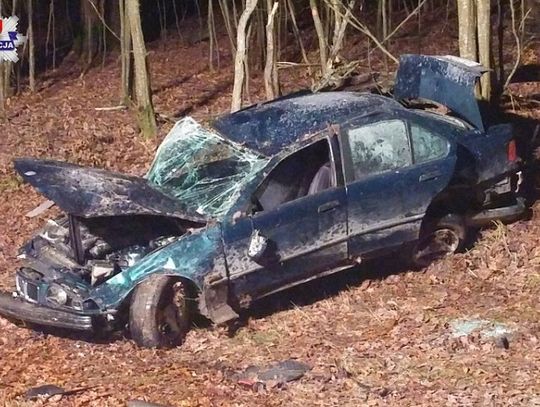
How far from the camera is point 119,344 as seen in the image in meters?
7.76

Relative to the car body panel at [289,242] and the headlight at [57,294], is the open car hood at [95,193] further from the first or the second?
the headlight at [57,294]

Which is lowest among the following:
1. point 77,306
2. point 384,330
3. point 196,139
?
point 384,330

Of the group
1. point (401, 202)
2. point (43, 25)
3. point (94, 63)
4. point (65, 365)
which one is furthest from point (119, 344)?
point (43, 25)

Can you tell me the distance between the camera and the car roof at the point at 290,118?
8.30m

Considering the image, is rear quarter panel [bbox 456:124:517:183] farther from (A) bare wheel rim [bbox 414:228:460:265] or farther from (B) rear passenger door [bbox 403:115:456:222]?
(A) bare wheel rim [bbox 414:228:460:265]

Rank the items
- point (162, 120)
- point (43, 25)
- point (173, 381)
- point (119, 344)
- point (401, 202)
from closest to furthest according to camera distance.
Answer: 1. point (173, 381)
2. point (119, 344)
3. point (401, 202)
4. point (162, 120)
5. point (43, 25)

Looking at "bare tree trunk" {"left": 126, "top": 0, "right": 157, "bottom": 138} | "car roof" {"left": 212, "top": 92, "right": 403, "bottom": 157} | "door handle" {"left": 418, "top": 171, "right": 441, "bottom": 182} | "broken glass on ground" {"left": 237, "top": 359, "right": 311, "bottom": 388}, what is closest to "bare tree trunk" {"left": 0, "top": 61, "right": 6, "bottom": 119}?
"bare tree trunk" {"left": 126, "top": 0, "right": 157, "bottom": 138}

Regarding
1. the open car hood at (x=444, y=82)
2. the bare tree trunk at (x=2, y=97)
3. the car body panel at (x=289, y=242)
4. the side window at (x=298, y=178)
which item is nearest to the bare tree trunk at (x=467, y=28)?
the open car hood at (x=444, y=82)

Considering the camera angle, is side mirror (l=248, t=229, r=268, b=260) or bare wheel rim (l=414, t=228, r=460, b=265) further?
bare wheel rim (l=414, t=228, r=460, b=265)

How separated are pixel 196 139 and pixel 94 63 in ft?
31.4

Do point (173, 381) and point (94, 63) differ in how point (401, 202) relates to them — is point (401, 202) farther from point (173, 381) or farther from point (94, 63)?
point (94, 63)

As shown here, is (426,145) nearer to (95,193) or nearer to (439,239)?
(439,239)

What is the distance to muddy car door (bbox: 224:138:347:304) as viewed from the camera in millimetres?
7703

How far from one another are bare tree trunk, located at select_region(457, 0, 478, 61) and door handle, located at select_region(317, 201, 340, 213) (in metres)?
3.85
